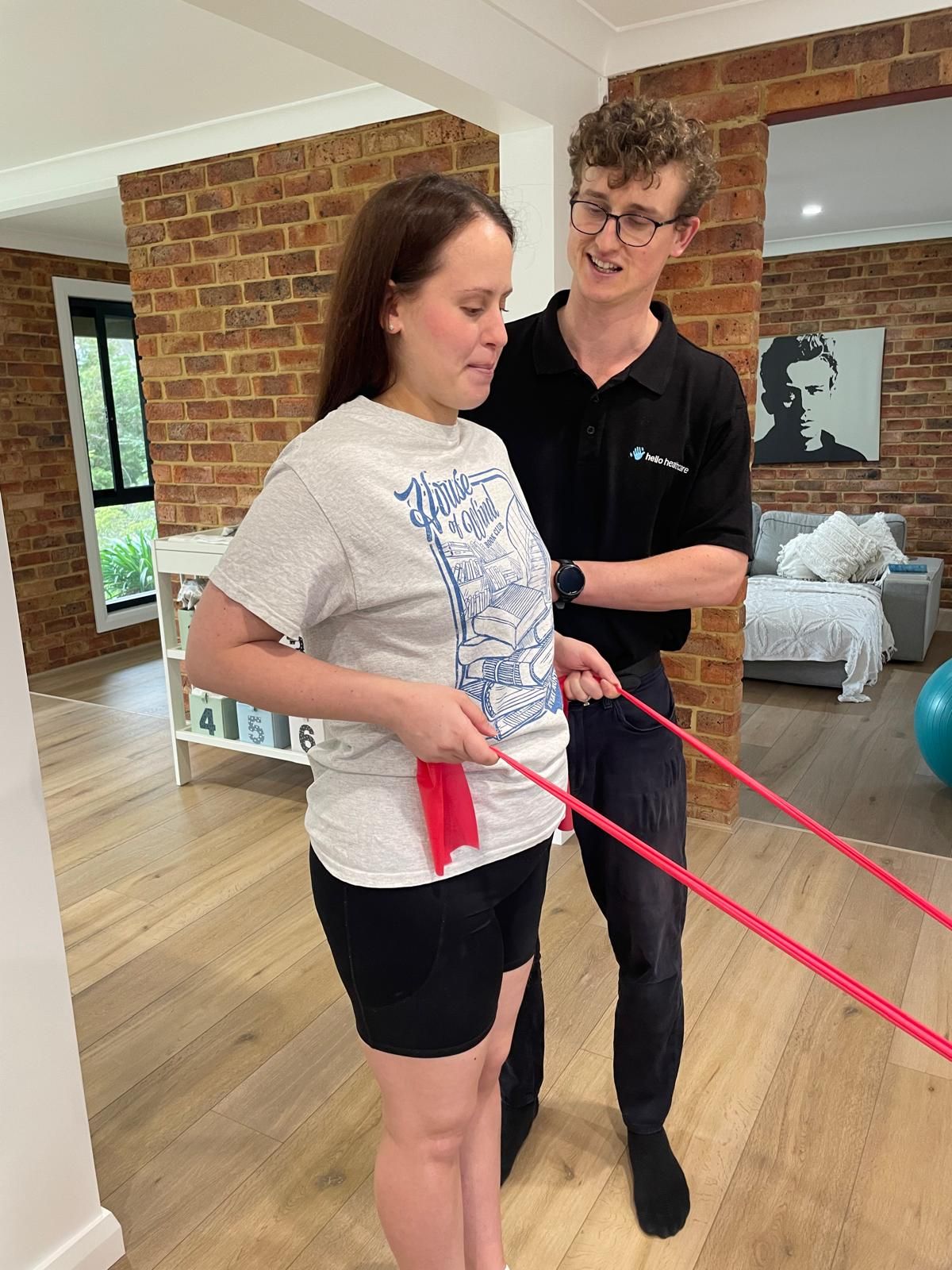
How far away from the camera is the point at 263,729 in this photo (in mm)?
3355

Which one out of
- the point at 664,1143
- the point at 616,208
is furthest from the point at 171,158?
the point at 664,1143

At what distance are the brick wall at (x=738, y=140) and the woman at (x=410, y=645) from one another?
6.37 feet

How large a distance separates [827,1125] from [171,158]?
356 centimetres

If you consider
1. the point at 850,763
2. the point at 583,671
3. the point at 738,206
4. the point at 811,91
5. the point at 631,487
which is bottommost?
the point at 850,763

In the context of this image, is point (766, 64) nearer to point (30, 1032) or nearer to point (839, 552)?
point (30, 1032)

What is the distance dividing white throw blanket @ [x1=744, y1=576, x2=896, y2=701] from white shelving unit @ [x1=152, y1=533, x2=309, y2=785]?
254cm

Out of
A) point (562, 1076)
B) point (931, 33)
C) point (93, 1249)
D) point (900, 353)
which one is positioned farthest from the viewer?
point (900, 353)

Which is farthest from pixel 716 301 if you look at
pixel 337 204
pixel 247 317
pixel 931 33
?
pixel 247 317

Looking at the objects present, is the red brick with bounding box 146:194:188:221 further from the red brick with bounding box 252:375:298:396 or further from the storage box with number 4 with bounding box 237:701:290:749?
the storage box with number 4 with bounding box 237:701:290:749

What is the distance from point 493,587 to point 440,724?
16cm

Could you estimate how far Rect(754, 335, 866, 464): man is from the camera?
259 inches

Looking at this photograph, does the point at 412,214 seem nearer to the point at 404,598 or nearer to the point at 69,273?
the point at 404,598

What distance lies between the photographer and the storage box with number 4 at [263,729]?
10.9 feet

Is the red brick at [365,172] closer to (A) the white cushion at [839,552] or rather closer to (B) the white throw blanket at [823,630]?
(B) the white throw blanket at [823,630]
